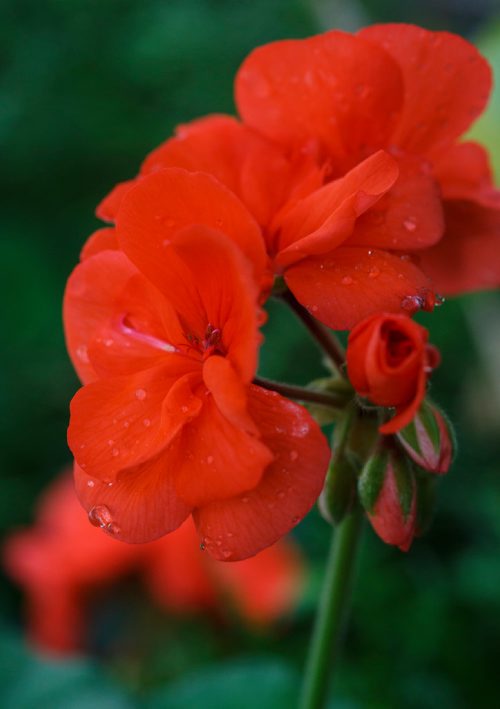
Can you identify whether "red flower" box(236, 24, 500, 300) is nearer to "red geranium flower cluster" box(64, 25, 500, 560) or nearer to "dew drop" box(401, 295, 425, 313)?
"red geranium flower cluster" box(64, 25, 500, 560)

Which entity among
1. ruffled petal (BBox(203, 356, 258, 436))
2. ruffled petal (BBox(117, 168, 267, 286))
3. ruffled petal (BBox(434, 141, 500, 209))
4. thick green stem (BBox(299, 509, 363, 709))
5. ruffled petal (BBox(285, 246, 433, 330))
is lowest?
thick green stem (BBox(299, 509, 363, 709))

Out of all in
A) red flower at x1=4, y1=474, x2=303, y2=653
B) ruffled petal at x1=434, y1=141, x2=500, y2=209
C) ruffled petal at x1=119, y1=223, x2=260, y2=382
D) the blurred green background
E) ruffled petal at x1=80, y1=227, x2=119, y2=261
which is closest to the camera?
ruffled petal at x1=119, y1=223, x2=260, y2=382

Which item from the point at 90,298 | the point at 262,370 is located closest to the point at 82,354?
the point at 90,298

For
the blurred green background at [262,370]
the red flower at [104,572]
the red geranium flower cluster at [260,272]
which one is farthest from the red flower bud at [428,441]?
the red flower at [104,572]

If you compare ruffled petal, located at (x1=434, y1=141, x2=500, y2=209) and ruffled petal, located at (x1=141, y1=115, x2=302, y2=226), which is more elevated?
ruffled petal, located at (x1=141, y1=115, x2=302, y2=226)

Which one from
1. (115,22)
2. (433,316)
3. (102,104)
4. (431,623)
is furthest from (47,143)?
(431,623)

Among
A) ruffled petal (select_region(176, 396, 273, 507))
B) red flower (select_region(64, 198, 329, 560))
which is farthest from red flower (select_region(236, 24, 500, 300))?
ruffled petal (select_region(176, 396, 273, 507))

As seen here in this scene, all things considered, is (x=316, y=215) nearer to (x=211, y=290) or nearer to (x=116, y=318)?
(x=211, y=290)
